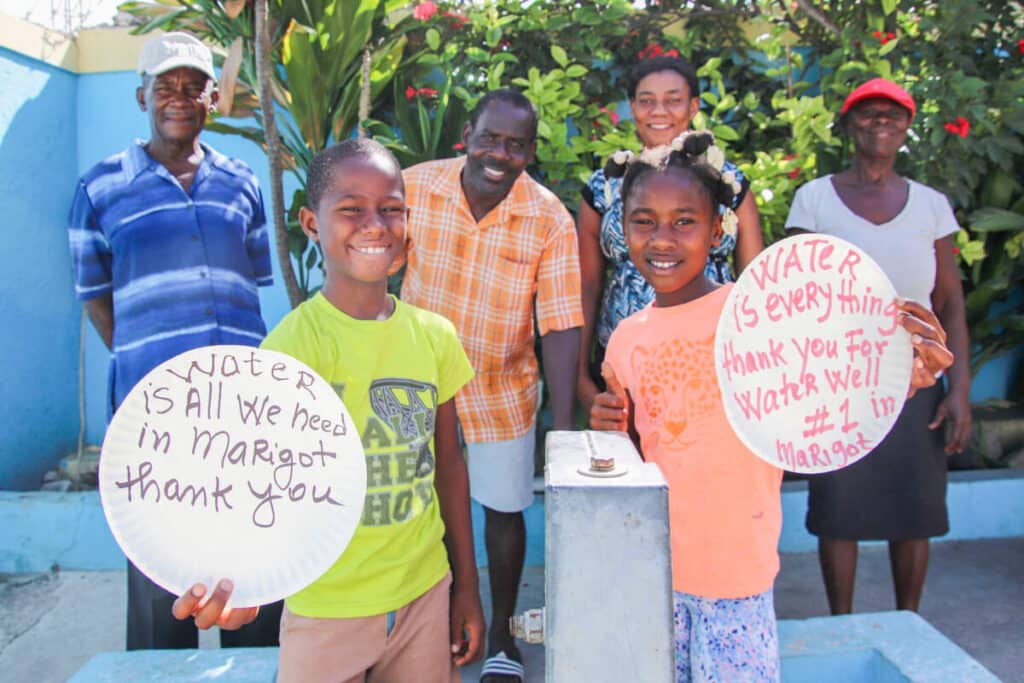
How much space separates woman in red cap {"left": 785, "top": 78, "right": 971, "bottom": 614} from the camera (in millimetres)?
2484

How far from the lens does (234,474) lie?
4.46 feet

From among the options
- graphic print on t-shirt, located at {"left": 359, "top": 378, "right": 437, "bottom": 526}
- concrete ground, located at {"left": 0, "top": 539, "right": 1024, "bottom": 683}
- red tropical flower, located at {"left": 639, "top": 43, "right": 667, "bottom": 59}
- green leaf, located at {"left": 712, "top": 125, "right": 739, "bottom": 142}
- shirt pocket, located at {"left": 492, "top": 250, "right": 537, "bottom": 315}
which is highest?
red tropical flower, located at {"left": 639, "top": 43, "right": 667, "bottom": 59}

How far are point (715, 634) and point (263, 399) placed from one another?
1.01 m

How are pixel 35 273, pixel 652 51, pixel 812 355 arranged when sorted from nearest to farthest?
1. pixel 812 355
2. pixel 652 51
3. pixel 35 273

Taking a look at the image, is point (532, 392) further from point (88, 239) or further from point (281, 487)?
point (88, 239)

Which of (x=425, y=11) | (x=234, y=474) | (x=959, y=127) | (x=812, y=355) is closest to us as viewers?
Answer: (x=234, y=474)

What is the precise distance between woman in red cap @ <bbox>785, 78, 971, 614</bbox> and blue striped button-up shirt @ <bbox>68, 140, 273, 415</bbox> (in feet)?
5.89

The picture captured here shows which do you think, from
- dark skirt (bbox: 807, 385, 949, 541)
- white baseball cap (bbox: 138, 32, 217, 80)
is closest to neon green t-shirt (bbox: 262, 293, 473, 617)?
white baseball cap (bbox: 138, 32, 217, 80)

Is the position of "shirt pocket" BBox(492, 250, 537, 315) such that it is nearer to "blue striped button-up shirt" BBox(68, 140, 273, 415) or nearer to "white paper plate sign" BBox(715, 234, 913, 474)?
"blue striped button-up shirt" BBox(68, 140, 273, 415)

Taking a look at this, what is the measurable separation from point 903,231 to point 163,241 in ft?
7.26

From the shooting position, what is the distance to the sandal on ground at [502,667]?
2.33 m

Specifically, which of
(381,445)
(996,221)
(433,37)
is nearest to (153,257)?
(381,445)

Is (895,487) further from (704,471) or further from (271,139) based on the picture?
(271,139)

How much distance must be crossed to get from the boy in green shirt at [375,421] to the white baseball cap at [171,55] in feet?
2.66
